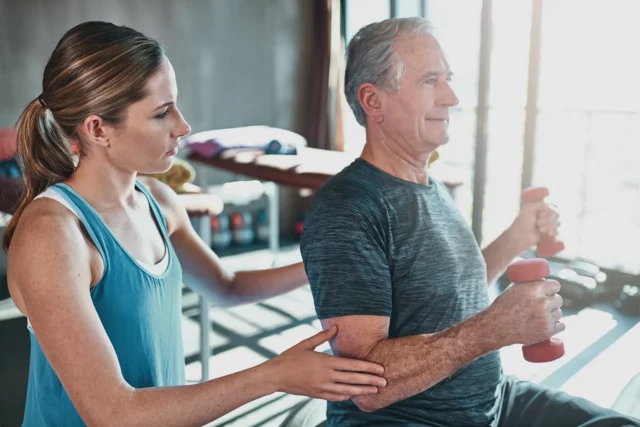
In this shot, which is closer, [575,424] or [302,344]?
[302,344]

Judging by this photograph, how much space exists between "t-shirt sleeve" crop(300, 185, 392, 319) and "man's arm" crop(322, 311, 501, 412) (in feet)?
0.09

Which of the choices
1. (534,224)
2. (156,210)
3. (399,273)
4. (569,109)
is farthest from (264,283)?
(569,109)

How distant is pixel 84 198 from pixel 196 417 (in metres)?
0.43

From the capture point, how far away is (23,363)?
244 centimetres

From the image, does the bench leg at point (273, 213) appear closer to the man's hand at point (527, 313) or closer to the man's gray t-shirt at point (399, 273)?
the man's gray t-shirt at point (399, 273)

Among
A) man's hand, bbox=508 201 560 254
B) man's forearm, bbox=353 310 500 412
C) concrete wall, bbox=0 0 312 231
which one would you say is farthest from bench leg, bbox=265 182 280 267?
→ man's forearm, bbox=353 310 500 412

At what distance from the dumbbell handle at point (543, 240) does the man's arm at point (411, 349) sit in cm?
43

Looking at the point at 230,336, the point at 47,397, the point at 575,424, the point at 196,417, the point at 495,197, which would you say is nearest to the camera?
the point at 196,417

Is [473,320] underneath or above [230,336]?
above

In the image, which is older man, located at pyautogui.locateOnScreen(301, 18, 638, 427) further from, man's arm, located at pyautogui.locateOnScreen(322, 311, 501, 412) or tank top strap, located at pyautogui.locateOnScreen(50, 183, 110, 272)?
tank top strap, located at pyautogui.locateOnScreen(50, 183, 110, 272)

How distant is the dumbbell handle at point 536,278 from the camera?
91 cm

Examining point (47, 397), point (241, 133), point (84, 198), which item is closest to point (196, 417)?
point (47, 397)

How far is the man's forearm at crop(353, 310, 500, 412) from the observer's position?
37.0 inches

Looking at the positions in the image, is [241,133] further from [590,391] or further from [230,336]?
[590,391]
